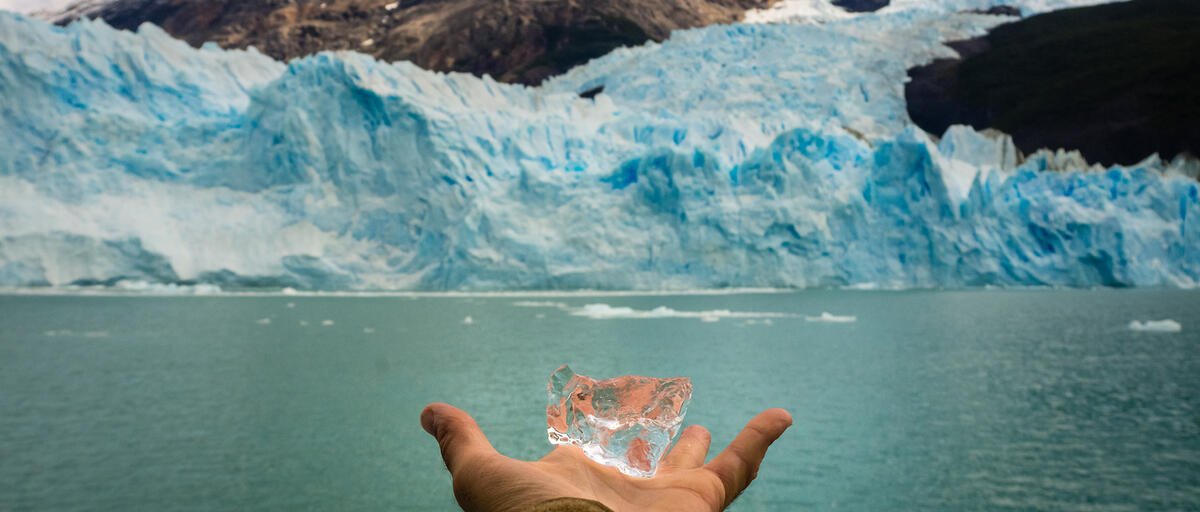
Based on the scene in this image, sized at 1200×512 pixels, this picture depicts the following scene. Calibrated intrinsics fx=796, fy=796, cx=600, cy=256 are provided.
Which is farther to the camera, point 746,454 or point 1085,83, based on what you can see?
point 1085,83

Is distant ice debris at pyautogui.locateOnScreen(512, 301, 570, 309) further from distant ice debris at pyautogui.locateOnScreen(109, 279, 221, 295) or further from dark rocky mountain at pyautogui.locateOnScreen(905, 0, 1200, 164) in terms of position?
dark rocky mountain at pyautogui.locateOnScreen(905, 0, 1200, 164)

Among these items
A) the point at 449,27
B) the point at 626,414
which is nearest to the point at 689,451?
the point at 626,414

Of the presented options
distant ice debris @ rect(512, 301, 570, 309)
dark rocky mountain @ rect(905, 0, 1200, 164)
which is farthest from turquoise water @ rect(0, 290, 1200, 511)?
dark rocky mountain @ rect(905, 0, 1200, 164)

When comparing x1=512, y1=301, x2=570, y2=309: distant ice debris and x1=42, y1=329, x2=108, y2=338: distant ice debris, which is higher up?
x1=42, y1=329, x2=108, y2=338: distant ice debris

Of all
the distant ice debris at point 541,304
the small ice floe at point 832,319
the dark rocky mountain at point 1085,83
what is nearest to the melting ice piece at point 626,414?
the small ice floe at point 832,319

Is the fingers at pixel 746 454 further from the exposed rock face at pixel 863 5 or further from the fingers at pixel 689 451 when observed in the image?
the exposed rock face at pixel 863 5

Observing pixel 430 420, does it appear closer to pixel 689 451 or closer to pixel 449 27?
→ pixel 689 451

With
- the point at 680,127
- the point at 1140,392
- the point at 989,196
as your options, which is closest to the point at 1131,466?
the point at 1140,392
